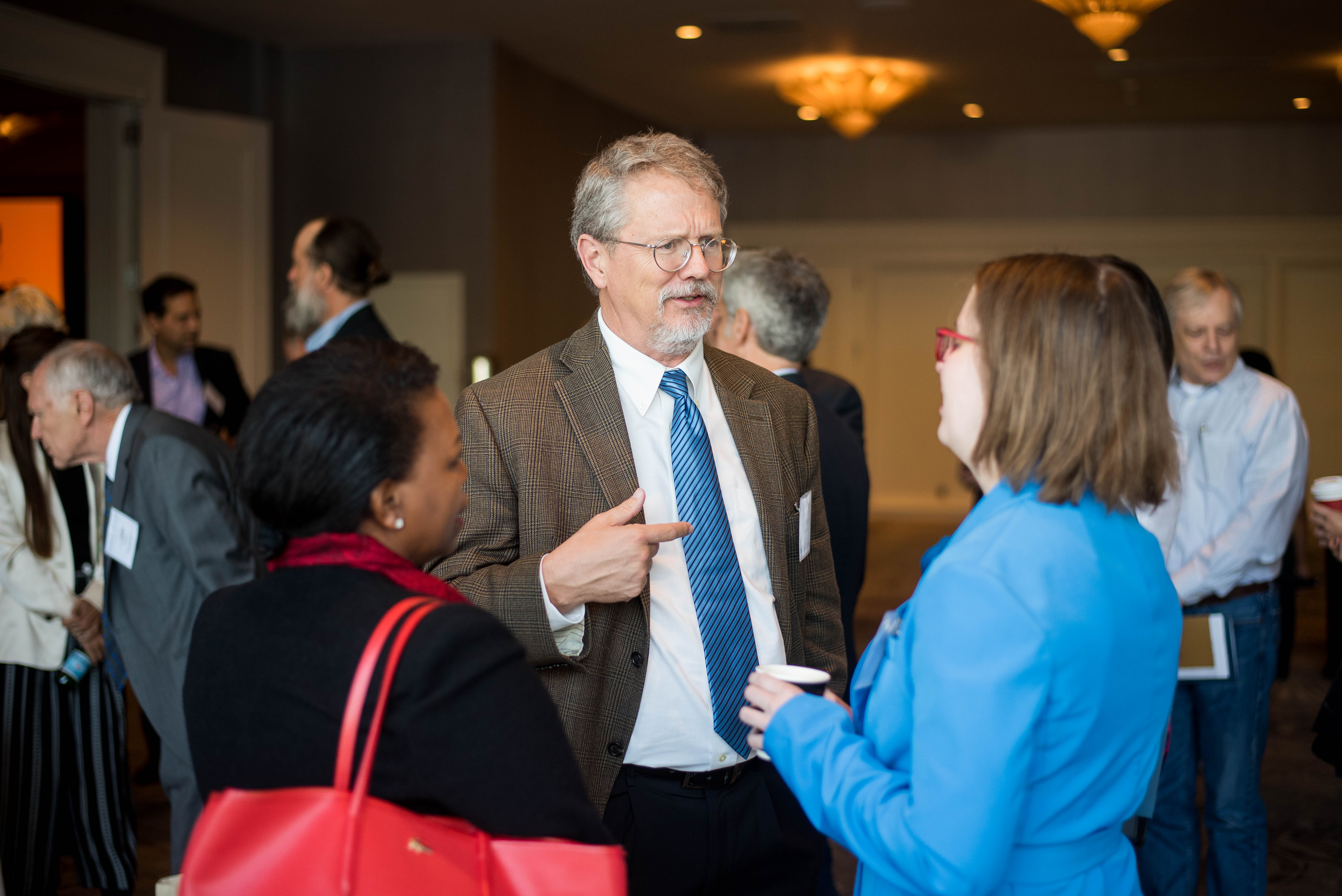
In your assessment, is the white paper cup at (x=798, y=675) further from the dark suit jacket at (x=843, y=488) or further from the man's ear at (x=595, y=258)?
the dark suit jacket at (x=843, y=488)

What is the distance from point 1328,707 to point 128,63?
679 cm

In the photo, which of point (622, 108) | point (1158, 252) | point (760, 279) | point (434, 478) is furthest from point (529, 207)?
point (434, 478)

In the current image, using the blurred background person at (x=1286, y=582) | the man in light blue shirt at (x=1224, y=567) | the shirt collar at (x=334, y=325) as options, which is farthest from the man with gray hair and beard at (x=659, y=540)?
the blurred background person at (x=1286, y=582)

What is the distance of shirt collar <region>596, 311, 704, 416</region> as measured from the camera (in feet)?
5.93

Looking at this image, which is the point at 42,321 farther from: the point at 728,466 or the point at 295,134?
the point at 295,134

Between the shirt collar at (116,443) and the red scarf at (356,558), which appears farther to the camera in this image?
the shirt collar at (116,443)

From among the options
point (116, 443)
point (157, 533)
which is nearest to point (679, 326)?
point (157, 533)

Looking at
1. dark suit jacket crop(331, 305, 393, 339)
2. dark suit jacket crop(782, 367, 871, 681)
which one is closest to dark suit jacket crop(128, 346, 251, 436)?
dark suit jacket crop(331, 305, 393, 339)

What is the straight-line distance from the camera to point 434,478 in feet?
3.94

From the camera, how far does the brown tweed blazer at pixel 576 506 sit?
1.64 m

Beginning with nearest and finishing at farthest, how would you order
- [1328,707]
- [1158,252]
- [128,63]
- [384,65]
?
1. [1328,707]
2. [128,63]
3. [384,65]
4. [1158,252]

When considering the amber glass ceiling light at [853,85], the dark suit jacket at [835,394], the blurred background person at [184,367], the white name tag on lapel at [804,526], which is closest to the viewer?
the white name tag on lapel at [804,526]

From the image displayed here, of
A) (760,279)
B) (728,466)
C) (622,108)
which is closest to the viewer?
(728,466)

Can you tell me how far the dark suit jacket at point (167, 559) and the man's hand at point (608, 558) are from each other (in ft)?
4.58
